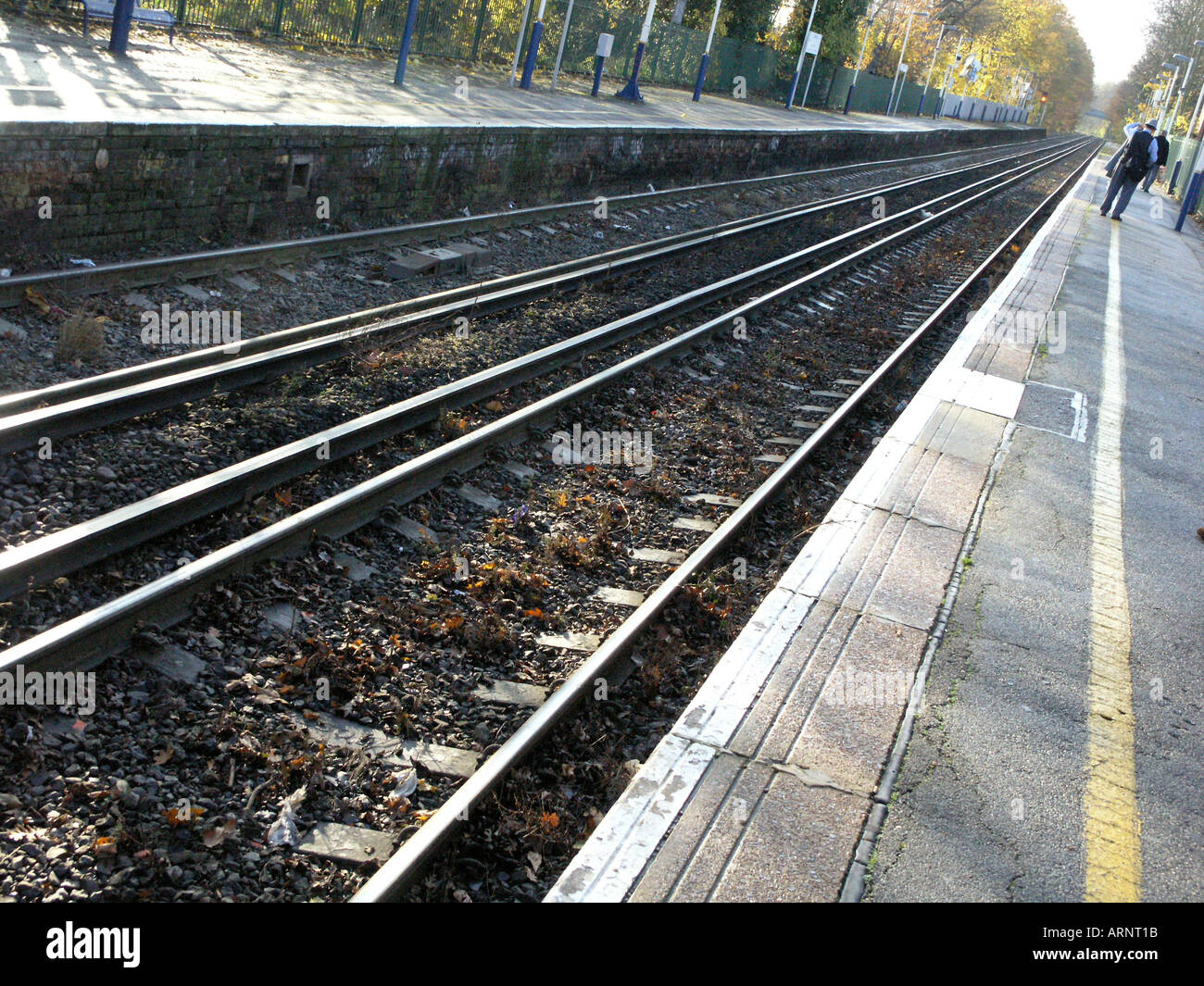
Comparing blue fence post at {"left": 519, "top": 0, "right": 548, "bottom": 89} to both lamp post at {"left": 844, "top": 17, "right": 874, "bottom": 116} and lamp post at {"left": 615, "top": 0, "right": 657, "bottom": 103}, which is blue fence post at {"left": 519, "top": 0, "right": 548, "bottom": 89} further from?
lamp post at {"left": 844, "top": 17, "right": 874, "bottom": 116}

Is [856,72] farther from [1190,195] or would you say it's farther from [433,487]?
[433,487]

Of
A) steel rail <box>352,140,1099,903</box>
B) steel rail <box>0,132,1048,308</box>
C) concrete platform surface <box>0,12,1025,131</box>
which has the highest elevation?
concrete platform surface <box>0,12,1025,131</box>

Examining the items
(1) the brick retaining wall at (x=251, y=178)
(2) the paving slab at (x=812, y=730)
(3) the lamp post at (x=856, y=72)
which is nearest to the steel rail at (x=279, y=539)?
(2) the paving slab at (x=812, y=730)

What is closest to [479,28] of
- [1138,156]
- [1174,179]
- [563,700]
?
[1138,156]

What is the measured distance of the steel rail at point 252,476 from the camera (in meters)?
4.73

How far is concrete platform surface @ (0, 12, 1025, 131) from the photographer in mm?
10555

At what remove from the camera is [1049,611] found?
19.3 feet

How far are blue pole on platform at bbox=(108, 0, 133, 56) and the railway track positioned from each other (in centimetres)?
831

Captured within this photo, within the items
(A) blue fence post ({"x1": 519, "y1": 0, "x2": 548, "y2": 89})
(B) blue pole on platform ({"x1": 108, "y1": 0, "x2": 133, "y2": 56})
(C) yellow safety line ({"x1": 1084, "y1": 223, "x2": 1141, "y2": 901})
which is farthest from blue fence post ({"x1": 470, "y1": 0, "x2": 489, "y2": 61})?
(C) yellow safety line ({"x1": 1084, "y1": 223, "x2": 1141, "y2": 901})

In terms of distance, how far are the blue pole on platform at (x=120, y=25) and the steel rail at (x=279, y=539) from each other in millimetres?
8898

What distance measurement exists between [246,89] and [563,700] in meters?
11.8

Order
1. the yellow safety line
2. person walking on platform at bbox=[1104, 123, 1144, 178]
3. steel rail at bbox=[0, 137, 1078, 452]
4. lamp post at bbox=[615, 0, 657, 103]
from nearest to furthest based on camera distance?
the yellow safety line → steel rail at bbox=[0, 137, 1078, 452] → person walking on platform at bbox=[1104, 123, 1144, 178] → lamp post at bbox=[615, 0, 657, 103]
